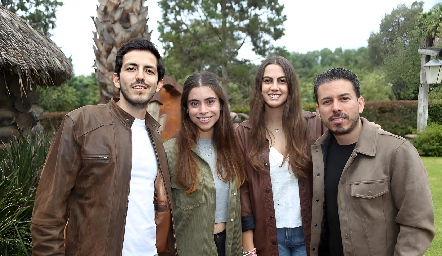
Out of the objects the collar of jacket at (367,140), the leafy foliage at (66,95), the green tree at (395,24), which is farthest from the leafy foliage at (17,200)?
the green tree at (395,24)

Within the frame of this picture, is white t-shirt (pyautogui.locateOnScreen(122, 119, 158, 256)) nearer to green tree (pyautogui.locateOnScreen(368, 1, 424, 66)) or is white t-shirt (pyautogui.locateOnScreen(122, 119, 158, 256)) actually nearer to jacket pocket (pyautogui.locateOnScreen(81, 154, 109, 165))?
jacket pocket (pyautogui.locateOnScreen(81, 154, 109, 165))

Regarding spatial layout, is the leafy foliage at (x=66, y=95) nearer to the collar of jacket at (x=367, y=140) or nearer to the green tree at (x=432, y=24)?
the collar of jacket at (x=367, y=140)

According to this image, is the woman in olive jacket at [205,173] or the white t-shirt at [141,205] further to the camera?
the woman in olive jacket at [205,173]

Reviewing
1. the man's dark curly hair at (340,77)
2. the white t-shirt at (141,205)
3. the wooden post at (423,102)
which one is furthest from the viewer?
the wooden post at (423,102)

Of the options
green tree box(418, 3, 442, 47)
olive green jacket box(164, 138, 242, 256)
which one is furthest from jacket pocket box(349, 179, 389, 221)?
green tree box(418, 3, 442, 47)

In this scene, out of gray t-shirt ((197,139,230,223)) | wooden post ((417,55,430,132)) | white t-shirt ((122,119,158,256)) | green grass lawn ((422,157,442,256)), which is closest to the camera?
white t-shirt ((122,119,158,256))

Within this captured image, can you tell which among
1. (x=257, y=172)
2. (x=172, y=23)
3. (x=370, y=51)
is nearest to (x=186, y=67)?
(x=172, y=23)

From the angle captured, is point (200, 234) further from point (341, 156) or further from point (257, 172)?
point (341, 156)

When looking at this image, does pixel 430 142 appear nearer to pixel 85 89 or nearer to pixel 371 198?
pixel 371 198

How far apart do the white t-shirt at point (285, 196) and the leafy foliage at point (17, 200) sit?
2.07 meters

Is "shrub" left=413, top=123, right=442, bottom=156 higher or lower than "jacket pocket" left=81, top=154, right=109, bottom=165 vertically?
lower

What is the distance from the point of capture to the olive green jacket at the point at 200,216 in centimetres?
274

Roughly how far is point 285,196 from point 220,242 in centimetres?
53

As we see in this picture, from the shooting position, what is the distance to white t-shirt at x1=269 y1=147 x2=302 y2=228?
9.53 feet
